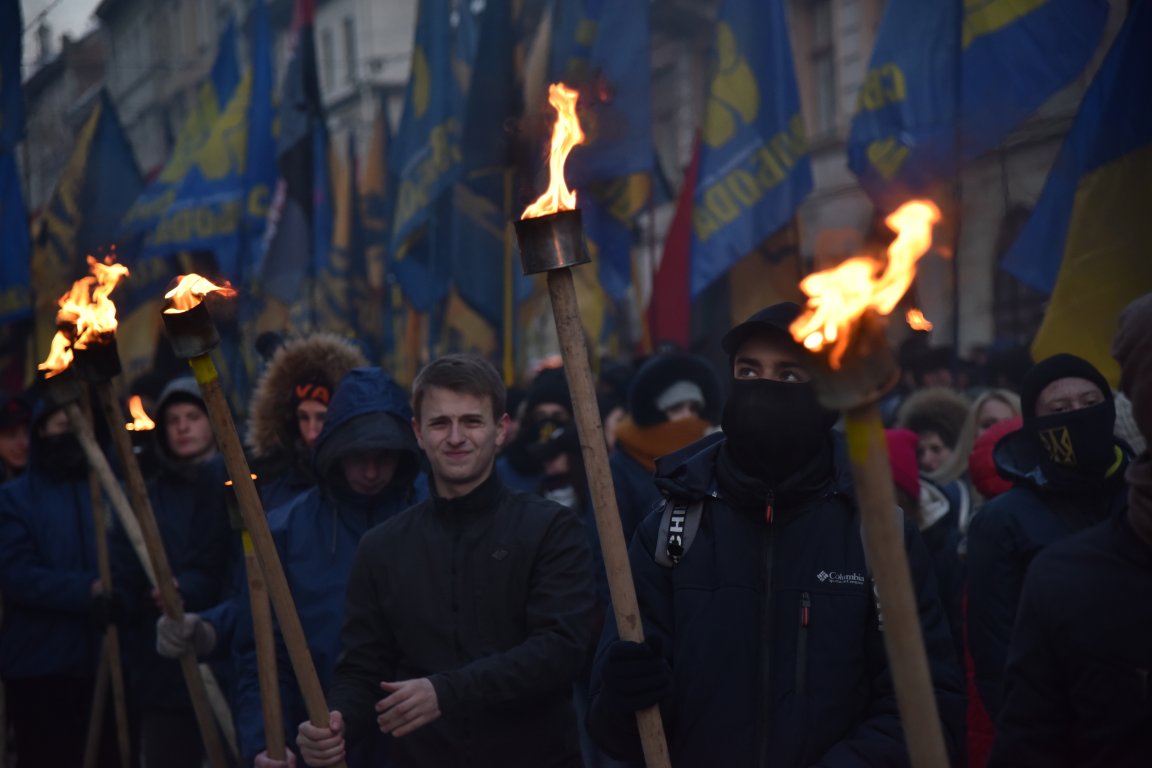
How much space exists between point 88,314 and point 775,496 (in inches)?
71.5

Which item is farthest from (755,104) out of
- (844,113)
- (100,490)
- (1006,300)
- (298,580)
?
(844,113)

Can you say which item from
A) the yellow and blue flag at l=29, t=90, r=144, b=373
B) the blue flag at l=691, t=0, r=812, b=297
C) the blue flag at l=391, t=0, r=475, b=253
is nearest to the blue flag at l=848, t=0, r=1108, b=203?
the blue flag at l=691, t=0, r=812, b=297

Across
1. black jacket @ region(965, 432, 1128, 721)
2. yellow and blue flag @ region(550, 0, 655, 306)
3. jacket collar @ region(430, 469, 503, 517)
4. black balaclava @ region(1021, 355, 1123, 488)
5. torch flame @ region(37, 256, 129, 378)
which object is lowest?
black jacket @ region(965, 432, 1128, 721)

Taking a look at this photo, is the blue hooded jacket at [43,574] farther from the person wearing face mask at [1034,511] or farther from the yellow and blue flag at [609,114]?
the yellow and blue flag at [609,114]

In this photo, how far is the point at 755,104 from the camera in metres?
9.91

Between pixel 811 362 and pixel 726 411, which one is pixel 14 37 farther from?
pixel 811 362

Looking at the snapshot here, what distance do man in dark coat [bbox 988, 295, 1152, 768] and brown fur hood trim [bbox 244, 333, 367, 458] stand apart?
334 cm

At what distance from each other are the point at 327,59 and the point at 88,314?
4632 centimetres

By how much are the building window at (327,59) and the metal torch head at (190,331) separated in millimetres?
46349

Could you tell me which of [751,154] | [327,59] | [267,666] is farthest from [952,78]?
[327,59]

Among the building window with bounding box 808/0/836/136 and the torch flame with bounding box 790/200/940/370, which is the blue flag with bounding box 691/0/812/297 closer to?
the torch flame with bounding box 790/200/940/370

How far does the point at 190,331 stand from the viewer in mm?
2771

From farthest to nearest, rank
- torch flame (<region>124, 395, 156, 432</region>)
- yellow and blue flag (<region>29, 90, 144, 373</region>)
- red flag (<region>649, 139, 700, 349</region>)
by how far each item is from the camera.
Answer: yellow and blue flag (<region>29, 90, 144, 373</region>) < red flag (<region>649, 139, 700, 349</region>) < torch flame (<region>124, 395, 156, 432</region>)

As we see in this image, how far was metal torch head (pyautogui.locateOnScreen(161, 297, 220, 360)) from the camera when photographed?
2.76 metres
